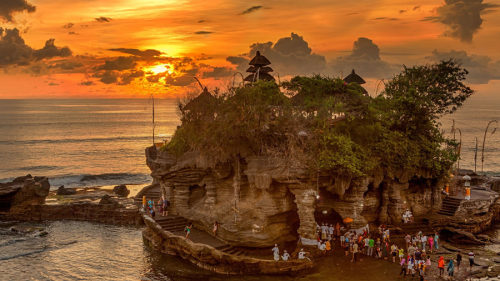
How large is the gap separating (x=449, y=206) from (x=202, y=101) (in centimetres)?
2260

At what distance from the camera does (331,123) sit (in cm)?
3052

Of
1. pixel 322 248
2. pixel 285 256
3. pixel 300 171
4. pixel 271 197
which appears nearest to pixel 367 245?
pixel 322 248

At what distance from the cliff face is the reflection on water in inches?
133

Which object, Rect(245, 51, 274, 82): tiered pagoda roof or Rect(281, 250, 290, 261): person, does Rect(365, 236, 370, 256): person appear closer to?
Rect(281, 250, 290, 261): person

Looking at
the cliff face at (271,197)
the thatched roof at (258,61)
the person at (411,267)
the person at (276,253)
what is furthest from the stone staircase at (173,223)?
the thatched roof at (258,61)

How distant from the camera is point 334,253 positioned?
27.3 m

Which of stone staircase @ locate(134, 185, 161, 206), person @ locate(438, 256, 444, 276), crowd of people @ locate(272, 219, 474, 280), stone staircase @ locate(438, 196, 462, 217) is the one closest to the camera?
person @ locate(438, 256, 444, 276)

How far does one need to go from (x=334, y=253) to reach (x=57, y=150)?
8743cm

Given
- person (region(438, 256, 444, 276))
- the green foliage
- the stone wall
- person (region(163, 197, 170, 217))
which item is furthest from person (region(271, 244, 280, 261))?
person (region(163, 197, 170, 217))

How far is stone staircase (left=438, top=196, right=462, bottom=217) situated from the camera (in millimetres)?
34219

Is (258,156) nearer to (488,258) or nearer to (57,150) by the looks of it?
(488,258)

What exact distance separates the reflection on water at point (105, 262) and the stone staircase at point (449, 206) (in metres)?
11.6

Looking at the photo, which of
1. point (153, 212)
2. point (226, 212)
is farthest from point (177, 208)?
point (226, 212)

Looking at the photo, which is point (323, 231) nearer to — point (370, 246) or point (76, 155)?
point (370, 246)
